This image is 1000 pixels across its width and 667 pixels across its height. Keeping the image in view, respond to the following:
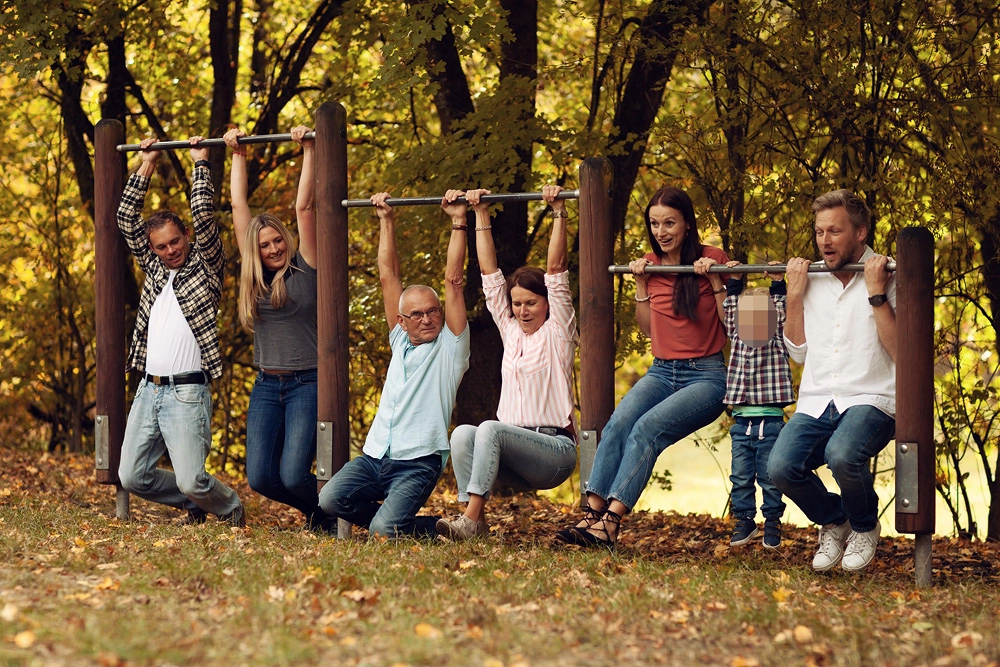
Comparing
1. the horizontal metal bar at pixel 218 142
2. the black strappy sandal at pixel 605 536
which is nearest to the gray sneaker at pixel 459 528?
the black strappy sandal at pixel 605 536

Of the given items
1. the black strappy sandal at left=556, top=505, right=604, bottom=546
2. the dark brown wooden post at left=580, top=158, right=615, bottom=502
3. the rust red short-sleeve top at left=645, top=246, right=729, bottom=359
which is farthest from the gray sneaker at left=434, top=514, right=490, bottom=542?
the rust red short-sleeve top at left=645, top=246, right=729, bottom=359

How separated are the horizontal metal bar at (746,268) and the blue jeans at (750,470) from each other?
0.85 meters

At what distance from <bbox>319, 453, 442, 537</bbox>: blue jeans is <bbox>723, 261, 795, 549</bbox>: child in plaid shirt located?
167 cm

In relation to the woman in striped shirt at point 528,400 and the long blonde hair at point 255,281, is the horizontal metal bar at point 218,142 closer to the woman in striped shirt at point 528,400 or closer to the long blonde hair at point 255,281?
the long blonde hair at point 255,281

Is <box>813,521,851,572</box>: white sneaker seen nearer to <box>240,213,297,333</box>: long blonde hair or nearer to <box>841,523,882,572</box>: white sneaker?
<box>841,523,882,572</box>: white sneaker

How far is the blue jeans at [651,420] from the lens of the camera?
618cm

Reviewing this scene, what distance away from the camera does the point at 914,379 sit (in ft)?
18.4

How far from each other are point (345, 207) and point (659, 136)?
268 centimetres

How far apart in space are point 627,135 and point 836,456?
384 centimetres

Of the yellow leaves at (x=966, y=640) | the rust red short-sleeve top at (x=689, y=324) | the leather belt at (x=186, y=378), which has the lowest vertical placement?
the yellow leaves at (x=966, y=640)

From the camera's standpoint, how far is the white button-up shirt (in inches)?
229

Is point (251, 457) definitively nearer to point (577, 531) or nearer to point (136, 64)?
point (577, 531)

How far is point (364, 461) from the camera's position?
667cm

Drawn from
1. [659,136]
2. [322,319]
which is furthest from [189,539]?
[659,136]
